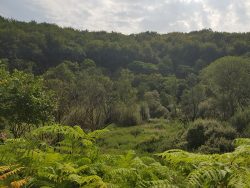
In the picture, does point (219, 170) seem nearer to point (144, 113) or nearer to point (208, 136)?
point (208, 136)

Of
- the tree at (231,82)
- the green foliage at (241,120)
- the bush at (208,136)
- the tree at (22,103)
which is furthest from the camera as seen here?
the tree at (231,82)

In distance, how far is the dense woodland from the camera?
3.99m

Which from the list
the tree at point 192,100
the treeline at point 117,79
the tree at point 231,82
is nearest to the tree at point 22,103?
the treeline at point 117,79

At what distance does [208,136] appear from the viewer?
28.1 m

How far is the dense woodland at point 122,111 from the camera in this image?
3988mm

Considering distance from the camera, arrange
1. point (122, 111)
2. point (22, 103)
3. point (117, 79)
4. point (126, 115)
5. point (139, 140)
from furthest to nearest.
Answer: point (117, 79) → point (122, 111) → point (126, 115) → point (139, 140) → point (22, 103)

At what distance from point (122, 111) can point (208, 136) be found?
1055 inches

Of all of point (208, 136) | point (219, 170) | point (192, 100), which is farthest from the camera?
point (192, 100)

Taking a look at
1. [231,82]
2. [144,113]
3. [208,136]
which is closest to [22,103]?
[208,136]

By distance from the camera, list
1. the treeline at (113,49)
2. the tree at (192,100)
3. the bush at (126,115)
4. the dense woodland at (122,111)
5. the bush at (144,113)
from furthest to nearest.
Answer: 1. the treeline at (113,49)
2. the tree at (192,100)
3. the bush at (144,113)
4. the bush at (126,115)
5. the dense woodland at (122,111)

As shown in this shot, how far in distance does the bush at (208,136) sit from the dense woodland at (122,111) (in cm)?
8

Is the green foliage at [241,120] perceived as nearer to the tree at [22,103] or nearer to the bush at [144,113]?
the bush at [144,113]

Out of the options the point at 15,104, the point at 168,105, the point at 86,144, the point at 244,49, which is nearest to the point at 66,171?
the point at 86,144

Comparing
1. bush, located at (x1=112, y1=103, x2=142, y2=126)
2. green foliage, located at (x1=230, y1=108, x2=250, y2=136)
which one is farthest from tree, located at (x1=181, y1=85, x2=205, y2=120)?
green foliage, located at (x1=230, y1=108, x2=250, y2=136)
